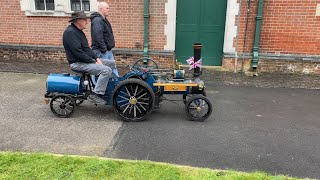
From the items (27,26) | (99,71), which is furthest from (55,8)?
(99,71)

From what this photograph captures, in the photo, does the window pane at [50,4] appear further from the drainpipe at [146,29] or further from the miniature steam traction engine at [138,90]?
the miniature steam traction engine at [138,90]

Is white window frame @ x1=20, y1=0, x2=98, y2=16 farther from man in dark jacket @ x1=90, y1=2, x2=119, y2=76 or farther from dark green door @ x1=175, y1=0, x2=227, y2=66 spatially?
man in dark jacket @ x1=90, y1=2, x2=119, y2=76

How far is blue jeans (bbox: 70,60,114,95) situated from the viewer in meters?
5.41

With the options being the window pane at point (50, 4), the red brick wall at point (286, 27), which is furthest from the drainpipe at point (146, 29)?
the window pane at point (50, 4)

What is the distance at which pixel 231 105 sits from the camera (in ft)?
21.4

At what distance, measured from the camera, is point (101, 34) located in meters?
6.00

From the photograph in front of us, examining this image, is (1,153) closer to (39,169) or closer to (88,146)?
(39,169)

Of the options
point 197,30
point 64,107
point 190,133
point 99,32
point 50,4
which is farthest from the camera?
point 50,4

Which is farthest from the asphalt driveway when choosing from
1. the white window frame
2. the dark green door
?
the white window frame

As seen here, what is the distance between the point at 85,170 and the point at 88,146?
80 cm

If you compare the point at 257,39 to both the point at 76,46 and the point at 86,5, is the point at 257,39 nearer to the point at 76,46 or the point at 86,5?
the point at 86,5

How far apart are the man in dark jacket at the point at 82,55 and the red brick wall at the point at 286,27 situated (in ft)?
16.6

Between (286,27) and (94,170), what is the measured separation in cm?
725

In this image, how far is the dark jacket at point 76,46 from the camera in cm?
527
